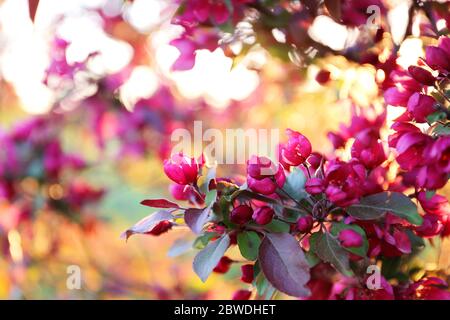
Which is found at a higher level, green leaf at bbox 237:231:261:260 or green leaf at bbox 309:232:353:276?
green leaf at bbox 237:231:261:260

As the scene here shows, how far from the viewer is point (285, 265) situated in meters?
0.81

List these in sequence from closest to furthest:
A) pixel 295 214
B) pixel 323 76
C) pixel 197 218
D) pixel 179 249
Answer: pixel 197 218
pixel 295 214
pixel 179 249
pixel 323 76

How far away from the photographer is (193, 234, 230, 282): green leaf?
799 millimetres

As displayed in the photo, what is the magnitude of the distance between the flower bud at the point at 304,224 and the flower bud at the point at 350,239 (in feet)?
0.14

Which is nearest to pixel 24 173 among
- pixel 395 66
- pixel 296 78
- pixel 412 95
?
pixel 296 78

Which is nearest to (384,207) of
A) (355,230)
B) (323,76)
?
(355,230)

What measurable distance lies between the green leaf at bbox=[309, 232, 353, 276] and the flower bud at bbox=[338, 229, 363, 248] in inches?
0.8

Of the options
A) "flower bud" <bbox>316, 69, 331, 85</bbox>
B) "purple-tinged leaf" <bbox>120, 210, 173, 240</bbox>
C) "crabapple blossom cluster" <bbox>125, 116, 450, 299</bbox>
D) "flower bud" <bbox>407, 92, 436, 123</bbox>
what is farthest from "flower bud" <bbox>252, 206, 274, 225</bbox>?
"flower bud" <bbox>316, 69, 331, 85</bbox>

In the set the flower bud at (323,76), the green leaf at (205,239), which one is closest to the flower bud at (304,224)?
the green leaf at (205,239)

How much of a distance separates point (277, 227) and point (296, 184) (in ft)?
0.26

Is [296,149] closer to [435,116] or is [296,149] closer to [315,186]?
[315,186]

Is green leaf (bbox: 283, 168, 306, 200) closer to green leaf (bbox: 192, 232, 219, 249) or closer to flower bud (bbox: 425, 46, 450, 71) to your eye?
green leaf (bbox: 192, 232, 219, 249)

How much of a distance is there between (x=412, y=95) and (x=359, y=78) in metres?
0.46

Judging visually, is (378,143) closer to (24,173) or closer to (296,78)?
(296,78)
